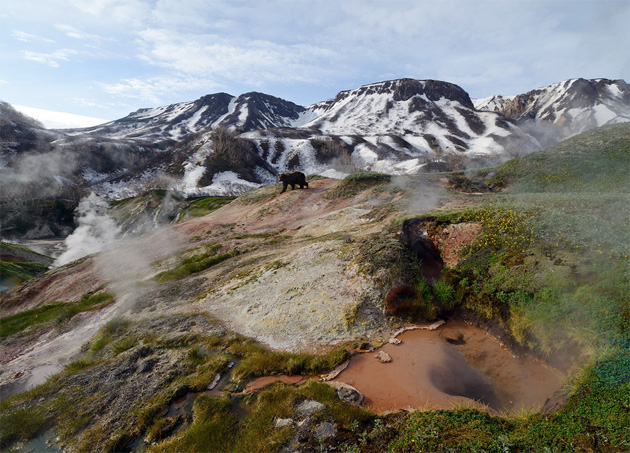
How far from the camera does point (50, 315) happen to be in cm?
1858

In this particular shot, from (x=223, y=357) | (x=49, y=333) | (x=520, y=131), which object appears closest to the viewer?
(x=223, y=357)

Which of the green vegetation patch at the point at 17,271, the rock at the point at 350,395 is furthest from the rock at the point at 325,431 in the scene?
the green vegetation patch at the point at 17,271

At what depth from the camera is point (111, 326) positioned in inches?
540

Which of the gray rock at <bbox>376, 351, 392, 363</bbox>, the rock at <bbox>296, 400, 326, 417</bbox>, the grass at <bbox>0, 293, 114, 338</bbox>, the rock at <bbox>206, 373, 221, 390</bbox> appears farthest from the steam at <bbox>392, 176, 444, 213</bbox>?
the grass at <bbox>0, 293, 114, 338</bbox>

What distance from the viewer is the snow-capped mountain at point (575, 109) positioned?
478ft

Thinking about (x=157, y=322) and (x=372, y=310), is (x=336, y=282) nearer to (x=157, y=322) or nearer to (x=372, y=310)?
(x=372, y=310)

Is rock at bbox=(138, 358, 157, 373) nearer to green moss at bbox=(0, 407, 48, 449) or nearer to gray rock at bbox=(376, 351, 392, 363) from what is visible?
green moss at bbox=(0, 407, 48, 449)

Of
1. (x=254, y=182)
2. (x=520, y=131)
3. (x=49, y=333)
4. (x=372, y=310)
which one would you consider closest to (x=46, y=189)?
(x=254, y=182)

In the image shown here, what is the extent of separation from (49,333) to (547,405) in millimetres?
23900

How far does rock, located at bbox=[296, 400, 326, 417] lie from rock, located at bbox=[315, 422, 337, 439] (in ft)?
1.44

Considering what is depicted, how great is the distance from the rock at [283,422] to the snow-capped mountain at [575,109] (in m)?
181

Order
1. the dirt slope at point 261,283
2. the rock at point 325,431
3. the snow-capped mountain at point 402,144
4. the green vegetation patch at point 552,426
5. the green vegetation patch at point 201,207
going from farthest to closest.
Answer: the snow-capped mountain at point 402,144, the green vegetation patch at point 201,207, the dirt slope at point 261,283, the rock at point 325,431, the green vegetation patch at point 552,426

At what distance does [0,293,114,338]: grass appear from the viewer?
58.2ft

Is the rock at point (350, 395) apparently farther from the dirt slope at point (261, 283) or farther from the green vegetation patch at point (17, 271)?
the green vegetation patch at point (17, 271)
